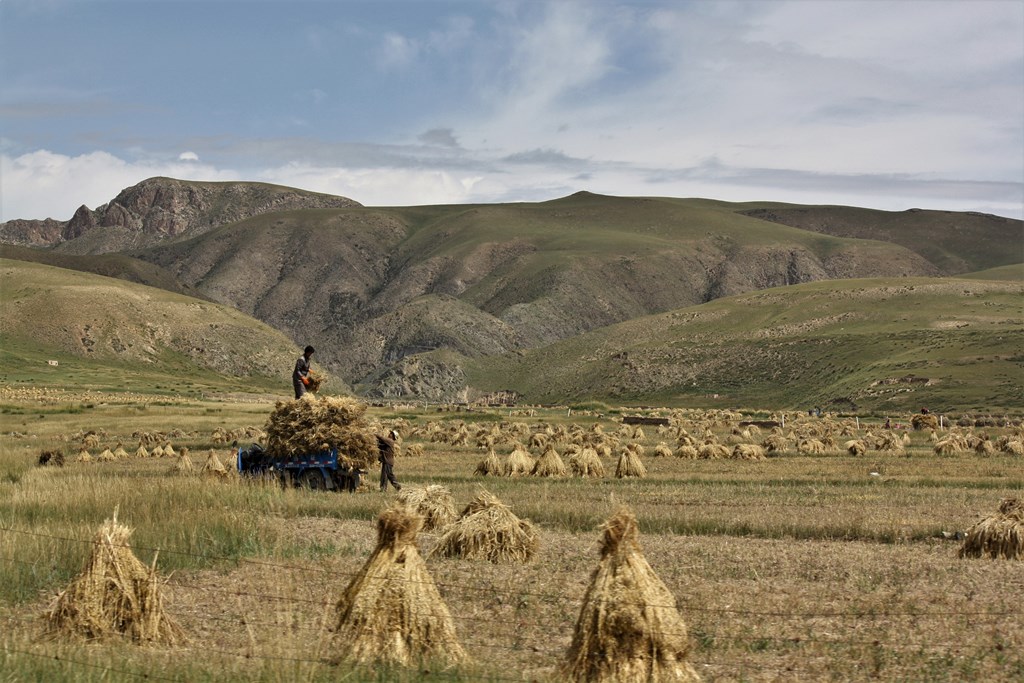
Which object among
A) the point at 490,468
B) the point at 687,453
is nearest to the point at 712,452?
the point at 687,453

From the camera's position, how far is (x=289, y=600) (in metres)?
13.3

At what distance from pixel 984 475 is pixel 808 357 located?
3984 inches

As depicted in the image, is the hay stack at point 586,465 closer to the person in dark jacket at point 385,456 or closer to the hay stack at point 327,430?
the person in dark jacket at point 385,456

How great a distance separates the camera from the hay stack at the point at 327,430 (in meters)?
27.1

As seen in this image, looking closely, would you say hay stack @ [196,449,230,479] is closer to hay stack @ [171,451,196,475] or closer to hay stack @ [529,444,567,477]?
hay stack @ [171,451,196,475]

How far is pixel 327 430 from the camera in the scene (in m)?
27.1

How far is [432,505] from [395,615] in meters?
9.48

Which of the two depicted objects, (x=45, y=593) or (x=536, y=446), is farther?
(x=536, y=446)

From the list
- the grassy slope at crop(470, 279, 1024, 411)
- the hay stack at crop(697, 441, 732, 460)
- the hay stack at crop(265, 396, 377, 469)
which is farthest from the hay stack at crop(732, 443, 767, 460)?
the grassy slope at crop(470, 279, 1024, 411)

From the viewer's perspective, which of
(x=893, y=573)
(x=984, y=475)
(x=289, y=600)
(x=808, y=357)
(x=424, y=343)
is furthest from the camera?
(x=424, y=343)

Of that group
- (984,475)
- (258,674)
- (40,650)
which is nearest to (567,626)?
(258,674)

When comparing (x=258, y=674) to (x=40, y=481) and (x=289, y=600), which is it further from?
(x=40, y=481)

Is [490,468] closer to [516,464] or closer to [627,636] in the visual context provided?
[516,464]

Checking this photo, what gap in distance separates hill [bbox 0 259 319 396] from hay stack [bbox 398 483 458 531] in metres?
106
